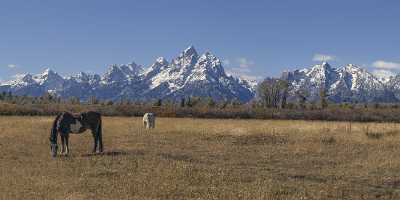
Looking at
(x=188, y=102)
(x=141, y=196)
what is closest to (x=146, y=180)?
(x=141, y=196)

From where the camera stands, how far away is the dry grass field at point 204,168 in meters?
19.9

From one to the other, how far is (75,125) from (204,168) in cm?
1048

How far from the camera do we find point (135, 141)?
37.4 m

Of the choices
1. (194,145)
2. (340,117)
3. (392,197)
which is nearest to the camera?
(392,197)

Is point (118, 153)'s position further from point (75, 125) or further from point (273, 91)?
point (273, 91)

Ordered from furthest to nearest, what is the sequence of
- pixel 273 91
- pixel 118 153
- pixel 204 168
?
pixel 273 91
pixel 118 153
pixel 204 168

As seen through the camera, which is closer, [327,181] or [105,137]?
[327,181]

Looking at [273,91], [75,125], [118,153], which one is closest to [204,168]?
[118,153]

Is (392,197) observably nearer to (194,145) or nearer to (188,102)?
(194,145)

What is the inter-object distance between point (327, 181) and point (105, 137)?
877 inches

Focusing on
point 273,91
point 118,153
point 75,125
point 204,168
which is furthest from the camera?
point 273,91

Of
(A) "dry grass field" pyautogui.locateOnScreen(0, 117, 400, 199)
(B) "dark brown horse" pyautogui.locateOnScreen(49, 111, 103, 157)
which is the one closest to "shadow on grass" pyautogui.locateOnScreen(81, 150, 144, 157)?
(A) "dry grass field" pyautogui.locateOnScreen(0, 117, 400, 199)

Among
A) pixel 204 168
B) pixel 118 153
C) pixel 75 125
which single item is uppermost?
pixel 75 125

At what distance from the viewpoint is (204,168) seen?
82.1ft
